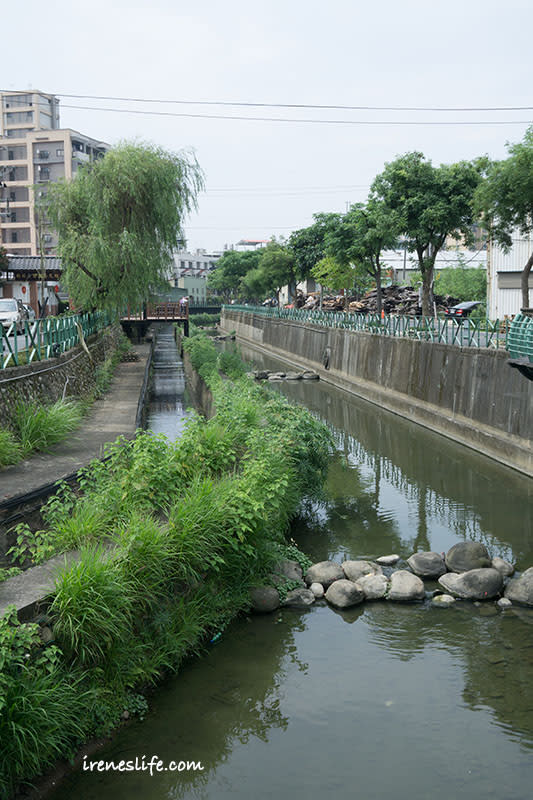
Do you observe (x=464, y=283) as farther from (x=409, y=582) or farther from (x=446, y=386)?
(x=409, y=582)

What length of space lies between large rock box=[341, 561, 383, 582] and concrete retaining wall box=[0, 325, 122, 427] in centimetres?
682

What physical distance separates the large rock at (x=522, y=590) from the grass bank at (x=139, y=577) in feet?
10.9

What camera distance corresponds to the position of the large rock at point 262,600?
973 cm

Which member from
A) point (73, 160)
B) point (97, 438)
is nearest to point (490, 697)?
point (97, 438)

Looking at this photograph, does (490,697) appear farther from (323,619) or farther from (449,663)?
(323,619)

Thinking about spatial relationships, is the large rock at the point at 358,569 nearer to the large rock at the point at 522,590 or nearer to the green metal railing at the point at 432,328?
the large rock at the point at 522,590

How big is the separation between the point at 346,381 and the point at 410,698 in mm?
27012

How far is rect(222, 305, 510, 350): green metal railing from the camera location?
69.8 feet

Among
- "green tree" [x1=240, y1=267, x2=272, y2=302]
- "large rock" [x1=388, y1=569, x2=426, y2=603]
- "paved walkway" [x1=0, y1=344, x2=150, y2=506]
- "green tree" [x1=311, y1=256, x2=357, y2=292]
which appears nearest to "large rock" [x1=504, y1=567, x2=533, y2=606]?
"large rock" [x1=388, y1=569, x2=426, y2=603]

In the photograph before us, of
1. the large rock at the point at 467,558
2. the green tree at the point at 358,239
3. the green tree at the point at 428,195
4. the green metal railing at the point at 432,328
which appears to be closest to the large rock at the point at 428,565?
the large rock at the point at 467,558

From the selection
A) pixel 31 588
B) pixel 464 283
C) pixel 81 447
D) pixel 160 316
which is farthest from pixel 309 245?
pixel 31 588

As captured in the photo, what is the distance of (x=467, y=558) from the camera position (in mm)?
10891

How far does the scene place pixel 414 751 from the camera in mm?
7000

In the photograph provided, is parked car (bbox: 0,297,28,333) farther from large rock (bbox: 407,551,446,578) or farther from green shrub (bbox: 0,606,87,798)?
green shrub (bbox: 0,606,87,798)
